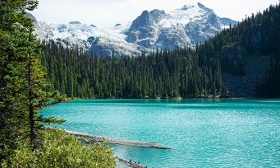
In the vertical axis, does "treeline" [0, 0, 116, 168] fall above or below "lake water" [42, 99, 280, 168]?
above

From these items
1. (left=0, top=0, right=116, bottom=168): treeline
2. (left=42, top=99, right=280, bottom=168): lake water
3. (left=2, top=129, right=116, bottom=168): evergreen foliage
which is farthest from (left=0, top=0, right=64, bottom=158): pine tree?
(left=42, top=99, right=280, bottom=168): lake water

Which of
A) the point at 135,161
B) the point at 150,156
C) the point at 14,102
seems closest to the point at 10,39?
the point at 14,102

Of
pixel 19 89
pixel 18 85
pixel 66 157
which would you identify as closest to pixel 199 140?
pixel 19 89

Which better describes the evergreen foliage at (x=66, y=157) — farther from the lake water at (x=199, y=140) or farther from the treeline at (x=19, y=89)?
the lake water at (x=199, y=140)

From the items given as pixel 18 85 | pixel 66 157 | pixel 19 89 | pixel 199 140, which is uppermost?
pixel 18 85

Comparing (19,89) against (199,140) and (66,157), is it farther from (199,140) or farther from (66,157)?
(199,140)

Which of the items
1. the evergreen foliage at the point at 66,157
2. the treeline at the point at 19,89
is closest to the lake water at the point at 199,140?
the treeline at the point at 19,89

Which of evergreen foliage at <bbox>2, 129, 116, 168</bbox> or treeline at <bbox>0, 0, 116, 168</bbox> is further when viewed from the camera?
treeline at <bbox>0, 0, 116, 168</bbox>

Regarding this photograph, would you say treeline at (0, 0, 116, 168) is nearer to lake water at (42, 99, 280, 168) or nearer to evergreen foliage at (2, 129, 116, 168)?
evergreen foliage at (2, 129, 116, 168)

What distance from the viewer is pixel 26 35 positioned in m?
23.9

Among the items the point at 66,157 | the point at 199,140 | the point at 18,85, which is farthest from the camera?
the point at 199,140

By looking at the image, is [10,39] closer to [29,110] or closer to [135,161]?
[29,110]

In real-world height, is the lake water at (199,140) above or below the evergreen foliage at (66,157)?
below

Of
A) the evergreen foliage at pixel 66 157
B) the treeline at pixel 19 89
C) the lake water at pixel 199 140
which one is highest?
the treeline at pixel 19 89
